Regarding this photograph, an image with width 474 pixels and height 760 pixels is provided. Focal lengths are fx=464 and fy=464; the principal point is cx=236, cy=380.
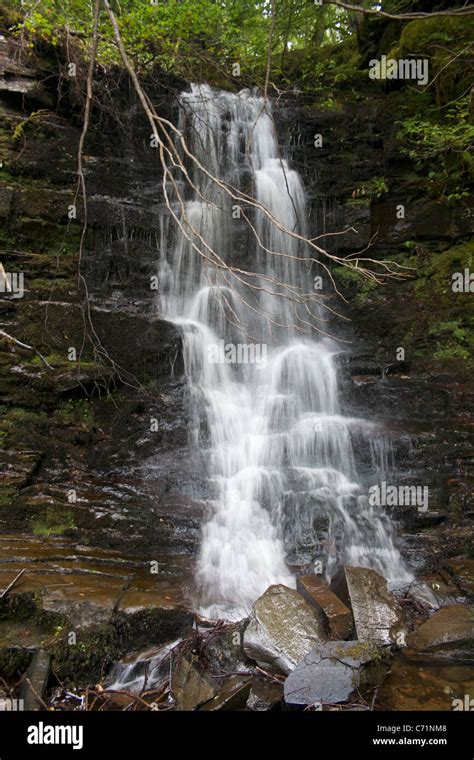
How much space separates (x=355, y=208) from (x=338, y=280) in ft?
4.73

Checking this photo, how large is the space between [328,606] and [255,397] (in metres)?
3.67

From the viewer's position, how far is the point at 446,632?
3.75 metres

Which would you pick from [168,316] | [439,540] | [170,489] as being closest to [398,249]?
[168,316]

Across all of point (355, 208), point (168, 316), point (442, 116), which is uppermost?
point (442, 116)

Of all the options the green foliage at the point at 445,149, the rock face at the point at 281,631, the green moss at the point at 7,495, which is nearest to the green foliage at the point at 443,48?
the green foliage at the point at 445,149

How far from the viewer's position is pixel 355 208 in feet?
29.8

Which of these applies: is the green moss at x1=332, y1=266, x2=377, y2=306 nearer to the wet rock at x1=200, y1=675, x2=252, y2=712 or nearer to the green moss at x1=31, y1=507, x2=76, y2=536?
the green moss at x1=31, y1=507, x2=76, y2=536

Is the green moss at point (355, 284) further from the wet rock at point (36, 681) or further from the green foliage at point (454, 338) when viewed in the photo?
the wet rock at point (36, 681)

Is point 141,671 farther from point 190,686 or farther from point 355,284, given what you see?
point 355,284

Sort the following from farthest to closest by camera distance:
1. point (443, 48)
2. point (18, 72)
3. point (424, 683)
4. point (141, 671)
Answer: point (18, 72)
point (443, 48)
point (141, 671)
point (424, 683)

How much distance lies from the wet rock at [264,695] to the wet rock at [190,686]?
273 mm

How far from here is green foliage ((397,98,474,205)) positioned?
310 inches

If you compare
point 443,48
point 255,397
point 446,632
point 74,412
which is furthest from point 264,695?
point 443,48

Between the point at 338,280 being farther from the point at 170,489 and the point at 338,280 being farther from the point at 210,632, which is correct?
the point at 210,632
